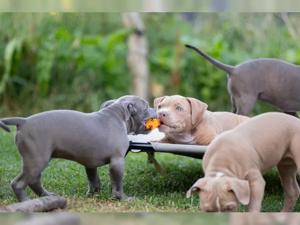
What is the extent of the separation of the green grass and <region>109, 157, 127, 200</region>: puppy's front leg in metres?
0.04

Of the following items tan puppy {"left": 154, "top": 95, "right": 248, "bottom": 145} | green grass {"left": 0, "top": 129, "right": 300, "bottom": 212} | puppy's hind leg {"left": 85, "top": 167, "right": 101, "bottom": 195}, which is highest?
tan puppy {"left": 154, "top": 95, "right": 248, "bottom": 145}

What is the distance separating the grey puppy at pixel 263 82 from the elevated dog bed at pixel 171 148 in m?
0.38

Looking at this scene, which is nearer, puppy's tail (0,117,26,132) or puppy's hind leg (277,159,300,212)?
puppy's tail (0,117,26,132)

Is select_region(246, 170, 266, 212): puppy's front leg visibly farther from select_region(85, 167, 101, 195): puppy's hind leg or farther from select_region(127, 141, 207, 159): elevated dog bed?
select_region(85, 167, 101, 195): puppy's hind leg

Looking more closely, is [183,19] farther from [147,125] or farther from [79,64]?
[147,125]

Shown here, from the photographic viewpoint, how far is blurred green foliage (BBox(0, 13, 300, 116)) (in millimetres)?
6008

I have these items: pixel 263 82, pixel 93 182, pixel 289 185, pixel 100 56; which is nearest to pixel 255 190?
pixel 289 185

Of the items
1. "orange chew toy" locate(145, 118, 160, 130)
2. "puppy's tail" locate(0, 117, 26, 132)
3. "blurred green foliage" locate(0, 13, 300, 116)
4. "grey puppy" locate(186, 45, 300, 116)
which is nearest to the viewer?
"puppy's tail" locate(0, 117, 26, 132)

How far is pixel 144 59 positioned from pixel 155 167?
2.77 m

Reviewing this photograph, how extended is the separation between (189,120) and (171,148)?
157 mm

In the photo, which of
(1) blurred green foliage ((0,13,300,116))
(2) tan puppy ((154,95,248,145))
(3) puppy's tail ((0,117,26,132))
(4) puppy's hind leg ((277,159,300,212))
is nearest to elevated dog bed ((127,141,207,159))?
(2) tan puppy ((154,95,248,145))

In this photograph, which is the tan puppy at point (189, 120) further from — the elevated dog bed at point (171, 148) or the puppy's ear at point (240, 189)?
the puppy's ear at point (240, 189)

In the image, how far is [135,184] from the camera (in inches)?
127

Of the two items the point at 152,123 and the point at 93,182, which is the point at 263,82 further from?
the point at 93,182
